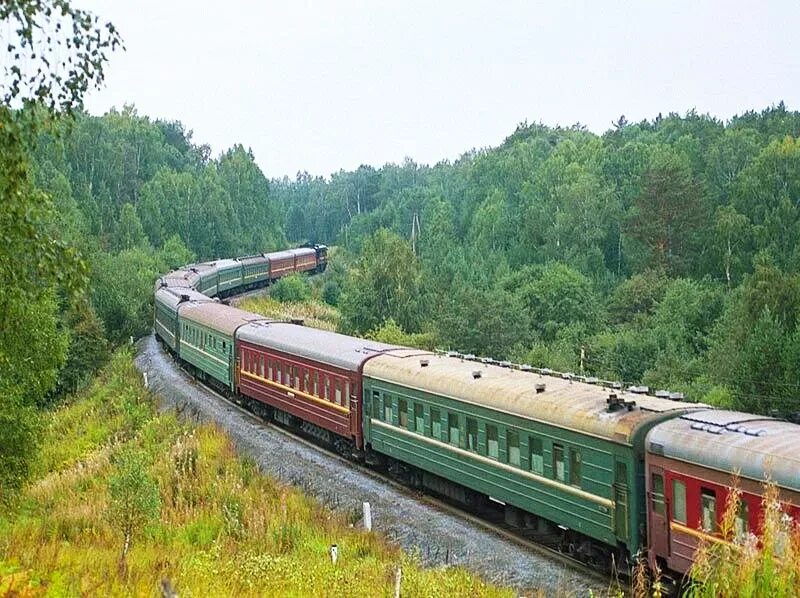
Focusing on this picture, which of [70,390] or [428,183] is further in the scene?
[428,183]

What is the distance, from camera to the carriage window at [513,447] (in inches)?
688

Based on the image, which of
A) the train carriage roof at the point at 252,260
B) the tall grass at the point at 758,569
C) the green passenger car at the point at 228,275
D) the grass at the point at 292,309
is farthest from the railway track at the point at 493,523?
the train carriage roof at the point at 252,260

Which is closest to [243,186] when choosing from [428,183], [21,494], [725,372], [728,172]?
[428,183]

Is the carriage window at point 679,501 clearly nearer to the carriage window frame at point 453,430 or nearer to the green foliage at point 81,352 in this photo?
Answer: the carriage window frame at point 453,430

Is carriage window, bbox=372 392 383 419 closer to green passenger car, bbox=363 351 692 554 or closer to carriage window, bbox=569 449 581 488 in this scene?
green passenger car, bbox=363 351 692 554

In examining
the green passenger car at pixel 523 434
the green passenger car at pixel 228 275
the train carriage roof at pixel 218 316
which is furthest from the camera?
the green passenger car at pixel 228 275

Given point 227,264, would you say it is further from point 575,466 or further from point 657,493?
point 657,493

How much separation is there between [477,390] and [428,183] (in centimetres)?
11307

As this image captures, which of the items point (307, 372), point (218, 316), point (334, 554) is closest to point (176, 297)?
point (218, 316)

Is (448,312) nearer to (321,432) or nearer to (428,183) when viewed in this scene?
(321,432)

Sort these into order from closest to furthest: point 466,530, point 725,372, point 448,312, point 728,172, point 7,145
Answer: point 7,145, point 466,530, point 725,372, point 448,312, point 728,172

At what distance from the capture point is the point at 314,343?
2758cm

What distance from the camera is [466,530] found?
18328 millimetres

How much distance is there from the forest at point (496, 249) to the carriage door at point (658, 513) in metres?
2.50
